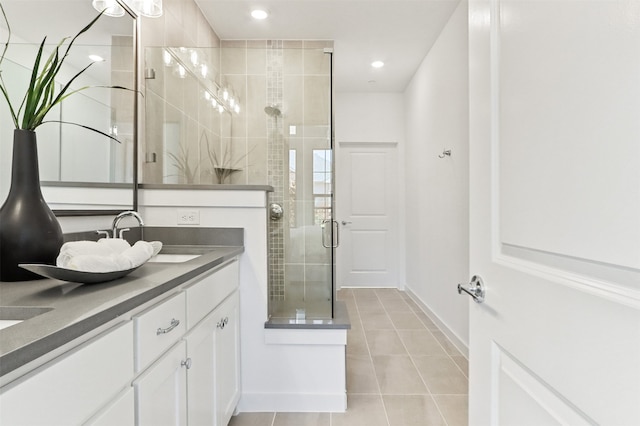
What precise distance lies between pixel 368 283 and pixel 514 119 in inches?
168

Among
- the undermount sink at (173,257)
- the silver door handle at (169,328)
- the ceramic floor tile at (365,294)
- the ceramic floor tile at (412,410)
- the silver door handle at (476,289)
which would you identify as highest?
the silver door handle at (476,289)

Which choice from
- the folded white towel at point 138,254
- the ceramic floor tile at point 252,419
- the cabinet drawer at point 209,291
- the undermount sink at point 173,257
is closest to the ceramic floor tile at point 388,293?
the ceramic floor tile at point 252,419

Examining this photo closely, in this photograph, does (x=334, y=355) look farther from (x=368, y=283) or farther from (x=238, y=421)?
(x=368, y=283)

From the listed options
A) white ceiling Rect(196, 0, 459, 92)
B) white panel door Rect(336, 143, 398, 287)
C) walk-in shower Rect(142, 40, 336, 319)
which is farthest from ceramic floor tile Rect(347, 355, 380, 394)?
white ceiling Rect(196, 0, 459, 92)

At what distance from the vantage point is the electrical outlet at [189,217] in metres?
1.90

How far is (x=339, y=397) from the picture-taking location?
1.90 metres

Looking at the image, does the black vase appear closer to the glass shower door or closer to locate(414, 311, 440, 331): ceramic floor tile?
the glass shower door

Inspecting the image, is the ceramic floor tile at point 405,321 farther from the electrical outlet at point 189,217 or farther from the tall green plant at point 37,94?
the tall green plant at point 37,94

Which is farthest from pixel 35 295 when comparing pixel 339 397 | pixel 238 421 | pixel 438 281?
pixel 438 281

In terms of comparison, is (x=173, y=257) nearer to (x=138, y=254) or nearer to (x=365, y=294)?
(x=138, y=254)

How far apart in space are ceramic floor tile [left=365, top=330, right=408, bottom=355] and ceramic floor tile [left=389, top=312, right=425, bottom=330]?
19 cm

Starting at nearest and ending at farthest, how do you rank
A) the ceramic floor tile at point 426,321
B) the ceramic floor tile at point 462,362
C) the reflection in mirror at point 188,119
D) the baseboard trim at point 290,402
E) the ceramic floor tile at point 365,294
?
the baseboard trim at point 290,402 < the reflection in mirror at point 188,119 < the ceramic floor tile at point 462,362 < the ceramic floor tile at point 426,321 < the ceramic floor tile at point 365,294

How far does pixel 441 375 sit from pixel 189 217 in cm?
196

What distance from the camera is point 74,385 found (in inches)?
24.9
